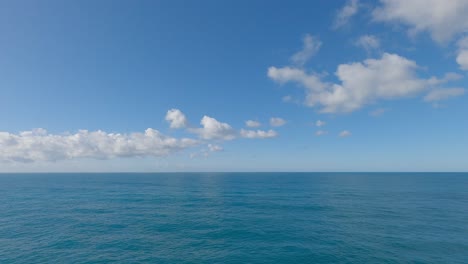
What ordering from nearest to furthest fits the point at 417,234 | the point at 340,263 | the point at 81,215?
the point at 340,263 < the point at 417,234 < the point at 81,215

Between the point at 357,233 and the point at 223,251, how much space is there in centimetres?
3104

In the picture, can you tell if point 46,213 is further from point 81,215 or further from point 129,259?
point 129,259

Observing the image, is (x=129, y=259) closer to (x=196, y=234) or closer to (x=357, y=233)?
(x=196, y=234)

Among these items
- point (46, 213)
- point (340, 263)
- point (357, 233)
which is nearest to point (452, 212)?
point (357, 233)

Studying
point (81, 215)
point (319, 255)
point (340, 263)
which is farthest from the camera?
point (81, 215)

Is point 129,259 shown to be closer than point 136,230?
Yes

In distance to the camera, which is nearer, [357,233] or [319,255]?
[319,255]

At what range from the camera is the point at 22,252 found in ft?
139

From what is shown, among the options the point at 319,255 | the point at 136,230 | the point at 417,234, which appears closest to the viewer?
the point at 319,255

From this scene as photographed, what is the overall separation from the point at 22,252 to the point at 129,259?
69.8ft

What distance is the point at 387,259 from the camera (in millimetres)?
38438

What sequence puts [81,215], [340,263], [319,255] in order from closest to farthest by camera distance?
1. [340,263]
2. [319,255]
3. [81,215]

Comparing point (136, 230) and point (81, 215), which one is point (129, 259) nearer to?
point (136, 230)

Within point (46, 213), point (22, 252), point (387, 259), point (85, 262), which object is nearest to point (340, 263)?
point (387, 259)
